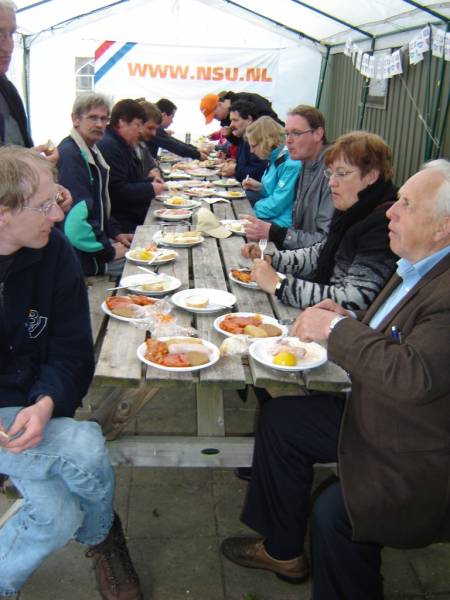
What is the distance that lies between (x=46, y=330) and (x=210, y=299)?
0.74 metres

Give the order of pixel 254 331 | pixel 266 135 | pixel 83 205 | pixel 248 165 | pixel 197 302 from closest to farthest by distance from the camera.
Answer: pixel 254 331 < pixel 197 302 < pixel 83 205 < pixel 266 135 < pixel 248 165

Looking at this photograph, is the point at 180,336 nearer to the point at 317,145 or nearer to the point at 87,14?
the point at 317,145

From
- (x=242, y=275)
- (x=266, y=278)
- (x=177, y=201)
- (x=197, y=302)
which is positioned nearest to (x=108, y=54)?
(x=177, y=201)

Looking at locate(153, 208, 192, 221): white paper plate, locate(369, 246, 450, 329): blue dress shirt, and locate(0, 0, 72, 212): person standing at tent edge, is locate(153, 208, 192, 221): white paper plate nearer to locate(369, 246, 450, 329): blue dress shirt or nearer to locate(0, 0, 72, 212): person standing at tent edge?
locate(0, 0, 72, 212): person standing at tent edge

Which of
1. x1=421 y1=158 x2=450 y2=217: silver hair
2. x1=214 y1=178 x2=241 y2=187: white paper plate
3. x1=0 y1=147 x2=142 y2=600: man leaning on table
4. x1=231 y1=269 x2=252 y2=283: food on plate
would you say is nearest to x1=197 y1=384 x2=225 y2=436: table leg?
x1=0 y1=147 x2=142 y2=600: man leaning on table

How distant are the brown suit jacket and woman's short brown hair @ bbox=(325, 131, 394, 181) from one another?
36.0 inches

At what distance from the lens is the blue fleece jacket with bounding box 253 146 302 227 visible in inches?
166

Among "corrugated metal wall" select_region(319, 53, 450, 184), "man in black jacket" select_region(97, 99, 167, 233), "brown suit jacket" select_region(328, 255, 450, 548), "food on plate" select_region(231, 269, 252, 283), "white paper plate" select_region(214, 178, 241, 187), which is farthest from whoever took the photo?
"corrugated metal wall" select_region(319, 53, 450, 184)

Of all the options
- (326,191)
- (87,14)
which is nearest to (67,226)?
(326,191)

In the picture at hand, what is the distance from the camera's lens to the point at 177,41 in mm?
12000

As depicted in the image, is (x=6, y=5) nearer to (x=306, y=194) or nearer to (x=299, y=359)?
(x=306, y=194)

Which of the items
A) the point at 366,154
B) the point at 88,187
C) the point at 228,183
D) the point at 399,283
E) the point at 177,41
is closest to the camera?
the point at 399,283

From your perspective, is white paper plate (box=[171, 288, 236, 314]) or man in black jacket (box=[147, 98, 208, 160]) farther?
man in black jacket (box=[147, 98, 208, 160])

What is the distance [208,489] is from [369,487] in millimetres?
1169
